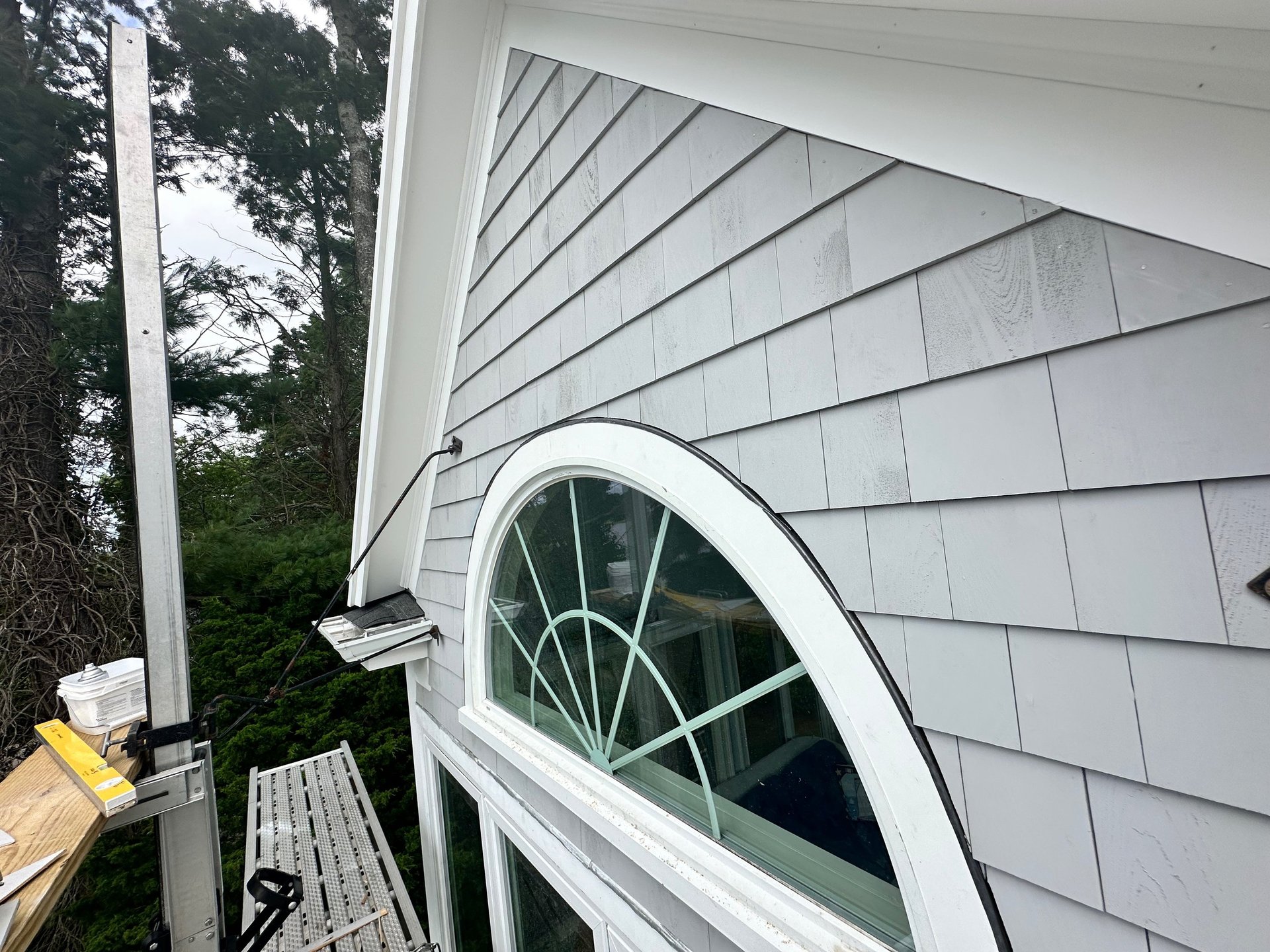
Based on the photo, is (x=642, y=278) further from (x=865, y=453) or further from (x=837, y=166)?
(x=865, y=453)

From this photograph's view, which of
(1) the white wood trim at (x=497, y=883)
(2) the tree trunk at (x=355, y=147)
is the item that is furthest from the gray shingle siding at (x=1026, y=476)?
(2) the tree trunk at (x=355, y=147)

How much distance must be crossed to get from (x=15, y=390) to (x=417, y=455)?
512 centimetres

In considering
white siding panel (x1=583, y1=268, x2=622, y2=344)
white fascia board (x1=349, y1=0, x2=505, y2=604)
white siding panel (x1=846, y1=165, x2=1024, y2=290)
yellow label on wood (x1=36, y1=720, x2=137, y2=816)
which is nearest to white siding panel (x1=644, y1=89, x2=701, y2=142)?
white siding panel (x1=583, y1=268, x2=622, y2=344)

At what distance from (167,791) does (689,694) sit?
1.73m

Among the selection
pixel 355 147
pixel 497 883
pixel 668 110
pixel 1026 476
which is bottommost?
pixel 497 883

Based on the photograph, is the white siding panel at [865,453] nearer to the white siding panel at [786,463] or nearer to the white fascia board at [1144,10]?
the white siding panel at [786,463]

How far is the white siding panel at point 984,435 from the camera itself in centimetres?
79

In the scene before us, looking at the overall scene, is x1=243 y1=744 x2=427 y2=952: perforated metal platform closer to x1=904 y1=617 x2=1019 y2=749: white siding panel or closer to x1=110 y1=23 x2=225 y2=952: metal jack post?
x1=110 y1=23 x2=225 y2=952: metal jack post

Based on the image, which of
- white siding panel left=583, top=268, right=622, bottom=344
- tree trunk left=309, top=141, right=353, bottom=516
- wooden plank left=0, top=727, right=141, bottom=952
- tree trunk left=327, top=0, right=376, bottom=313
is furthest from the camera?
tree trunk left=327, top=0, right=376, bottom=313

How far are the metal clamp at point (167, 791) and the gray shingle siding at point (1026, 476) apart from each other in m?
1.67

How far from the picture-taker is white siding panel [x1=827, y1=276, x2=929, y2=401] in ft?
3.07

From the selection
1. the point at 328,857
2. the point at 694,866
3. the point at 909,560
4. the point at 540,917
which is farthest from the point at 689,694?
the point at 328,857

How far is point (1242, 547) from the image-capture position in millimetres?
633

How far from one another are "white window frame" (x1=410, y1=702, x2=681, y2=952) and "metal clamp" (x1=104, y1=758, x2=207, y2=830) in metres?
1.15
